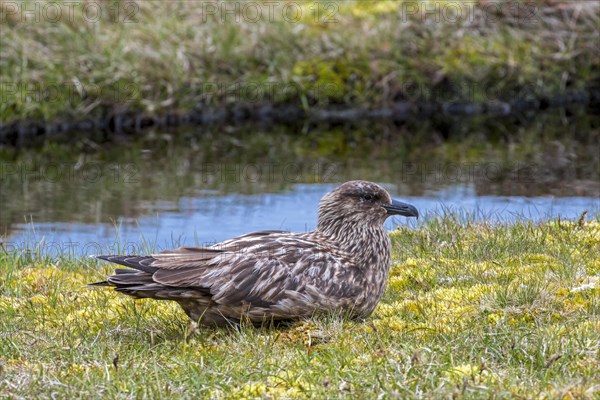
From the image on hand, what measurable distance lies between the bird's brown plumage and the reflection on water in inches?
143

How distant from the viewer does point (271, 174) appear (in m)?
15.9

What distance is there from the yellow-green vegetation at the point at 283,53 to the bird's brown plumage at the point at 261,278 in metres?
11.0

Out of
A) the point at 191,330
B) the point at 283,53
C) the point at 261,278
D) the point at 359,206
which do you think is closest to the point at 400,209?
the point at 359,206

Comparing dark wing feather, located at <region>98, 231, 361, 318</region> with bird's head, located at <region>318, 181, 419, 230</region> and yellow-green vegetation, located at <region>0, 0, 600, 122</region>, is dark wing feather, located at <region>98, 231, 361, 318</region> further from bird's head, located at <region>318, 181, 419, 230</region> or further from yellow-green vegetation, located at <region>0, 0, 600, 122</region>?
yellow-green vegetation, located at <region>0, 0, 600, 122</region>

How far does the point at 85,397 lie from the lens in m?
5.36

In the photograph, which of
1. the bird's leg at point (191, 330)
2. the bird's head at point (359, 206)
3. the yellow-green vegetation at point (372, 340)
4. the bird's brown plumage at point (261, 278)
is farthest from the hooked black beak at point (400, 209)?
the bird's leg at point (191, 330)

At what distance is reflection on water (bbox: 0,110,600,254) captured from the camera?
1278cm

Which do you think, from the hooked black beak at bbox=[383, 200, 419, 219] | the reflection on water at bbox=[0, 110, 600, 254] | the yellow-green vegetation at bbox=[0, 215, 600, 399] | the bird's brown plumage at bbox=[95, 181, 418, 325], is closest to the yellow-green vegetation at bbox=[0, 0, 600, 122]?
the reflection on water at bbox=[0, 110, 600, 254]

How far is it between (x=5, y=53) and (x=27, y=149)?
6.21ft

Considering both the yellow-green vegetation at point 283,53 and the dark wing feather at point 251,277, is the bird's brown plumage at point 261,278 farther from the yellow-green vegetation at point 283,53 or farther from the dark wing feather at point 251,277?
the yellow-green vegetation at point 283,53

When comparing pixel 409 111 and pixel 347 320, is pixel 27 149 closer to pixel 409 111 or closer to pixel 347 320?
pixel 409 111

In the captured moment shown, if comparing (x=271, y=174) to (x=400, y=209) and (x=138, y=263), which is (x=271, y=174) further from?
(x=138, y=263)

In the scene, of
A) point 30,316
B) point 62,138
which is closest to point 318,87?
point 62,138

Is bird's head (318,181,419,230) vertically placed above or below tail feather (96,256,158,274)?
above
